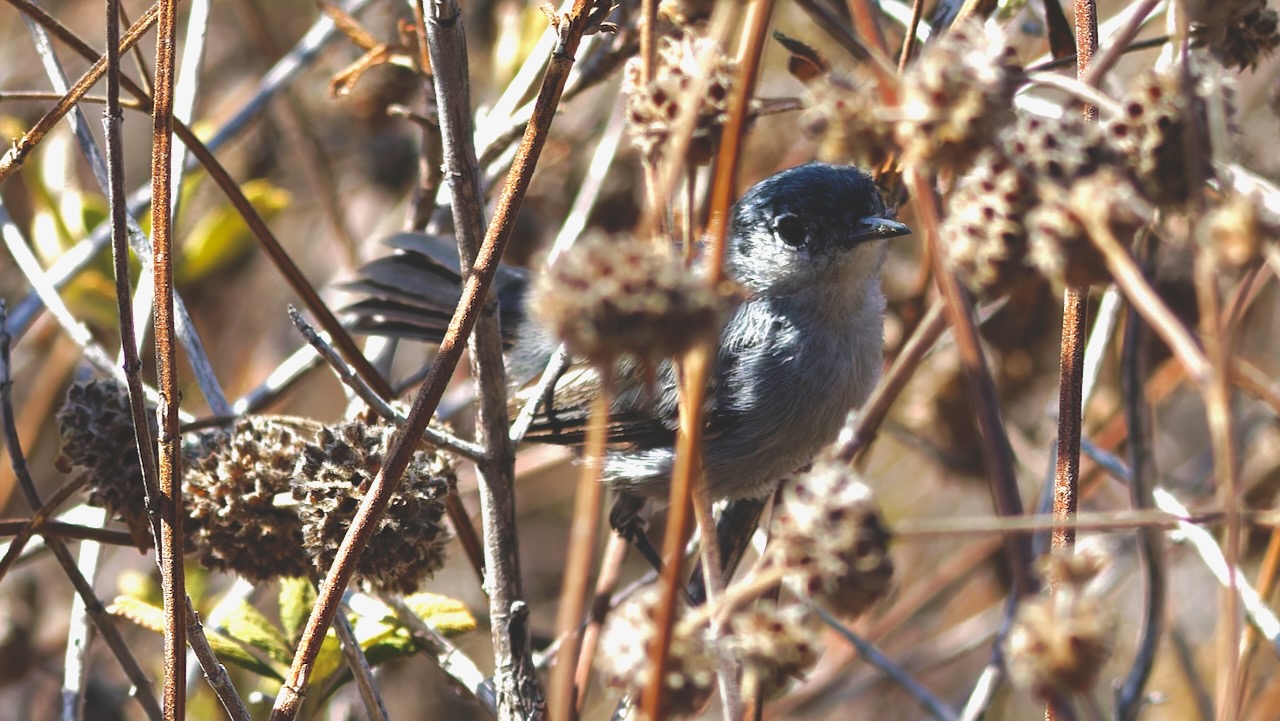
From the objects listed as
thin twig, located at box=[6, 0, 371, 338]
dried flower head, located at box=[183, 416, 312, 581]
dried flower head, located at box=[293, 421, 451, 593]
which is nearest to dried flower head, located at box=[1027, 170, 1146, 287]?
dried flower head, located at box=[293, 421, 451, 593]

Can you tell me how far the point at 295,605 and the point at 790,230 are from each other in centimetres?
152

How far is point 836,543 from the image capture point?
0.99 meters

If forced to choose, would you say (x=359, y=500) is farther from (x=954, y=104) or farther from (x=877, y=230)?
(x=877, y=230)

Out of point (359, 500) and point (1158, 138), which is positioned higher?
point (359, 500)

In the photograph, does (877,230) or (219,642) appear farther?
(877,230)

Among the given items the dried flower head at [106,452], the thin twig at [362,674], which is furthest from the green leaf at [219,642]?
the thin twig at [362,674]

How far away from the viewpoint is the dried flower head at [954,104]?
1035 mm

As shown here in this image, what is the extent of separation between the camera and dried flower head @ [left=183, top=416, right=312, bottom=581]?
1.83 m

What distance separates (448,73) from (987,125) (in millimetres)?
925

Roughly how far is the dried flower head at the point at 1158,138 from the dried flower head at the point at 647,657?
0.61m

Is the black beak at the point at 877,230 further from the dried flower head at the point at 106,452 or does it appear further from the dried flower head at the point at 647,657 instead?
the dried flower head at the point at 647,657

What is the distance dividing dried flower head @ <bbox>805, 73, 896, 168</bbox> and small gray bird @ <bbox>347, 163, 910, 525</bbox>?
5.70ft

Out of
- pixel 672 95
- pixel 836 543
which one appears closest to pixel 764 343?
pixel 672 95

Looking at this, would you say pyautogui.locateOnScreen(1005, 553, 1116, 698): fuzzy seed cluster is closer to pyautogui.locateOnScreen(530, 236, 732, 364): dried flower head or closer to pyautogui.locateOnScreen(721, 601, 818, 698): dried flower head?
pyautogui.locateOnScreen(721, 601, 818, 698): dried flower head
